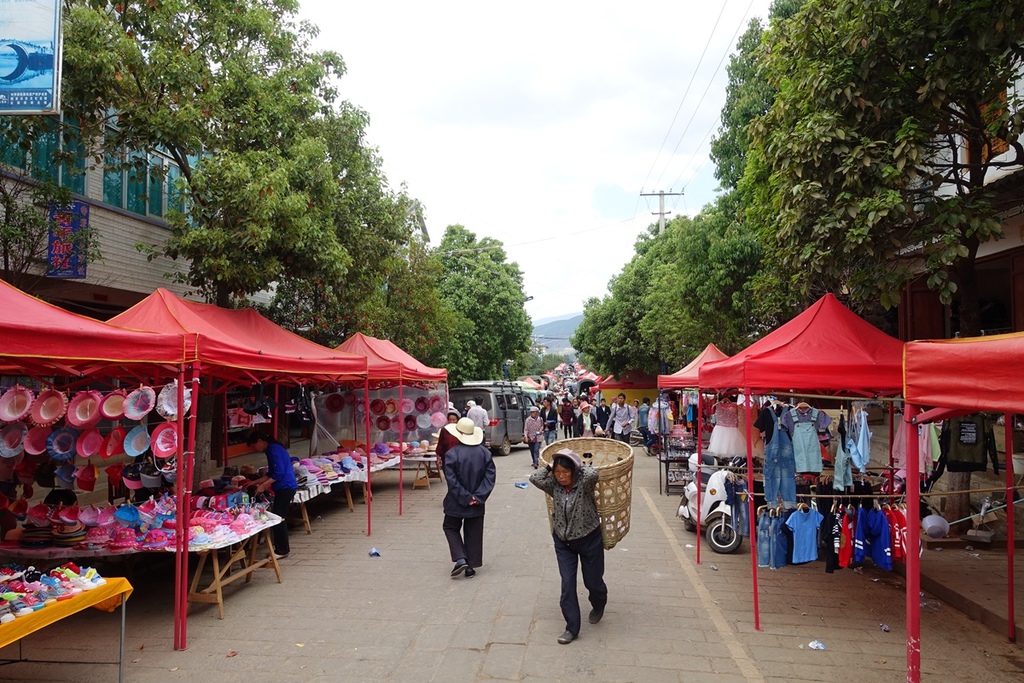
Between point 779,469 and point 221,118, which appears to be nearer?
point 779,469

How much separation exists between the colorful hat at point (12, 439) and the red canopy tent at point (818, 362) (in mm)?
7079

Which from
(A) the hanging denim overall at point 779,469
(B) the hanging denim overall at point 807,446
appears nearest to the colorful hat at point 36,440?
(A) the hanging denim overall at point 779,469

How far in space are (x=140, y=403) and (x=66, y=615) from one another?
8.08ft

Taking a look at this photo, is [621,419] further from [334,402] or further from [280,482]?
[280,482]

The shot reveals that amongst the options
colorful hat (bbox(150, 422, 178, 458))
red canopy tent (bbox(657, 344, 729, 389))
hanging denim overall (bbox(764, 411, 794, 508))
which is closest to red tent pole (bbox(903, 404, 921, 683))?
hanging denim overall (bbox(764, 411, 794, 508))

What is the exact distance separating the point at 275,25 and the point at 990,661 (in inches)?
479

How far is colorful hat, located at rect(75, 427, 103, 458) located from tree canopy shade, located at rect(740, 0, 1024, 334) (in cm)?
760

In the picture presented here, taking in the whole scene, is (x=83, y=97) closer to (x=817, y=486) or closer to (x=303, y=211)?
(x=303, y=211)

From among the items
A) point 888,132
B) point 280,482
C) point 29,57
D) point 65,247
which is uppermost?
point 29,57

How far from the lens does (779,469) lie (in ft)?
22.7

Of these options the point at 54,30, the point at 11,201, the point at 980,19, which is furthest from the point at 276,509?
the point at 980,19

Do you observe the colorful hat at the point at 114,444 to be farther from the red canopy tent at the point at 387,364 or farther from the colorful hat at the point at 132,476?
the red canopy tent at the point at 387,364

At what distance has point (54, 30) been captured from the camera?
23.7 ft

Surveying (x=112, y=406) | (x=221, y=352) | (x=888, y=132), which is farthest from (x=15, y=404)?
(x=888, y=132)
